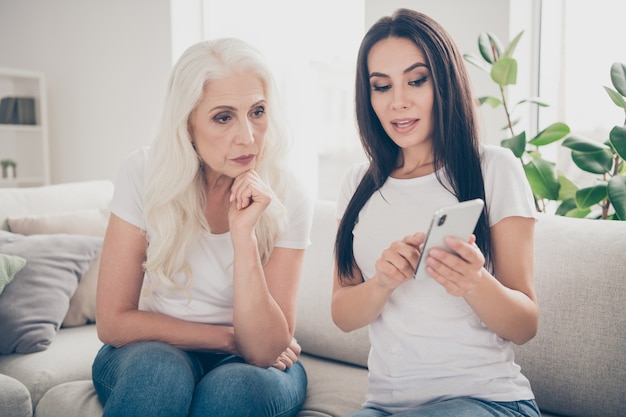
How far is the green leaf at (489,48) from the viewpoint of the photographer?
2.16 metres

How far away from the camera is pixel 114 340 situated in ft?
5.11

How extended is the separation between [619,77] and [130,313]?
1.48m

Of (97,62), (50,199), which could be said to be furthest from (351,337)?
(97,62)

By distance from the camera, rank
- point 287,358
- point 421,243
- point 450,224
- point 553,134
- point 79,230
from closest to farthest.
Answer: point 450,224 → point 421,243 → point 287,358 → point 553,134 → point 79,230

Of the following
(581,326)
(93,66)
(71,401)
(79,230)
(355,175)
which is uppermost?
(93,66)

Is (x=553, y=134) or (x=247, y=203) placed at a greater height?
(x=553, y=134)

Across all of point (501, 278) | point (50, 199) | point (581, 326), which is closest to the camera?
point (501, 278)

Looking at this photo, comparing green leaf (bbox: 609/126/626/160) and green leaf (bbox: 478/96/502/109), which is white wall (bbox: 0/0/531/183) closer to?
green leaf (bbox: 478/96/502/109)

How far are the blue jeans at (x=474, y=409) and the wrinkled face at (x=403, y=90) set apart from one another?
1.82 feet

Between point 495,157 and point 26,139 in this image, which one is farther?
point 26,139

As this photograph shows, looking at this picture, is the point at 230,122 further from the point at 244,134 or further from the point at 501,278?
the point at 501,278

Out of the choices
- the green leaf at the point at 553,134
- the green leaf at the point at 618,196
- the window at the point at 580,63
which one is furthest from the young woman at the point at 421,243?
the window at the point at 580,63

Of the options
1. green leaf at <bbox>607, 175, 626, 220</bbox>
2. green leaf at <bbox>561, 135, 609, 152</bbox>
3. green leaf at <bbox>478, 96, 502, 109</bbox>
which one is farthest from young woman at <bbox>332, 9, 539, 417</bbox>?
green leaf at <bbox>478, 96, 502, 109</bbox>

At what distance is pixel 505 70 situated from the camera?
6.98ft
